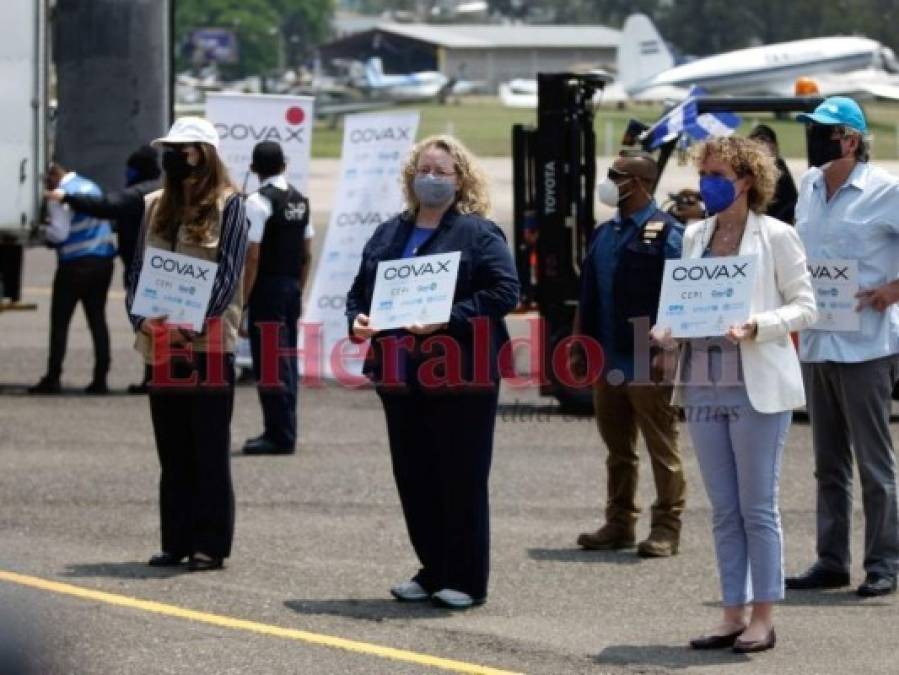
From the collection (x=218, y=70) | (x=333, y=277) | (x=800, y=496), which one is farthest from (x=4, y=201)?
(x=218, y=70)

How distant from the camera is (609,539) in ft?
33.2

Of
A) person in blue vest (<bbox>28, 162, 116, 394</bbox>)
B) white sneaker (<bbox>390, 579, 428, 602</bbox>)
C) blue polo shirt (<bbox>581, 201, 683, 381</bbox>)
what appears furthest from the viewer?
person in blue vest (<bbox>28, 162, 116, 394</bbox>)

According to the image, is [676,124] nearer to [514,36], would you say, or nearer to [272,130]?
[272,130]

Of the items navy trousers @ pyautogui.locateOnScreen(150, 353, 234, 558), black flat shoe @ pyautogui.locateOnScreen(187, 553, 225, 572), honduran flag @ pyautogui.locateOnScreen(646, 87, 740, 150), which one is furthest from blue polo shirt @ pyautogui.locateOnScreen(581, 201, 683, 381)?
honduran flag @ pyautogui.locateOnScreen(646, 87, 740, 150)

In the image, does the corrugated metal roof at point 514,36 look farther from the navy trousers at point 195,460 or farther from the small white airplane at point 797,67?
the navy trousers at point 195,460

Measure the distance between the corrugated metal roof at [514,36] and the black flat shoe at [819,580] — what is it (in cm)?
13910

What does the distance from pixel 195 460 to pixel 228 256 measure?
35.9 inches

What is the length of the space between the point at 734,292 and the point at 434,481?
1.64 m

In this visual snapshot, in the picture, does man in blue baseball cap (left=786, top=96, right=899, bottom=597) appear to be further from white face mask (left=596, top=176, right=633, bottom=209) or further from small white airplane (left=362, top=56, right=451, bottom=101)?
small white airplane (left=362, top=56, right=451, bottom=101)

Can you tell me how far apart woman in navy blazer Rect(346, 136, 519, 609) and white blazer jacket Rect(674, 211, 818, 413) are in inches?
44.0

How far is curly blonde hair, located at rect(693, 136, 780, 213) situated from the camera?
780 cm

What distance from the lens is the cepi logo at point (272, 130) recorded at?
15805 mm

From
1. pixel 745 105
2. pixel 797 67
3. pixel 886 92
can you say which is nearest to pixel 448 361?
pixel 745 105

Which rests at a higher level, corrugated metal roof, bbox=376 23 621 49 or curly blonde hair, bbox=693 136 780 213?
corrugated metal roof, bbox=376 23 621 49
